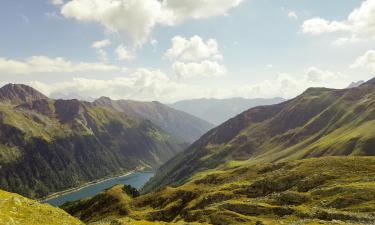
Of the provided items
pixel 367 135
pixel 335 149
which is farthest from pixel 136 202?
pixel 367 135

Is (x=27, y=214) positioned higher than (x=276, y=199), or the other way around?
(x=27, y=214)

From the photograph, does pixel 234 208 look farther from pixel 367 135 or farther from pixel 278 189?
pixel 367 135

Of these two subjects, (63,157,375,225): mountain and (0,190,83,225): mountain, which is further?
(63,157,375,225): mountain

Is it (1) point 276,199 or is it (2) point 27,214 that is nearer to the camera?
(2) point 27,214

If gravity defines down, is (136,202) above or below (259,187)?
below
